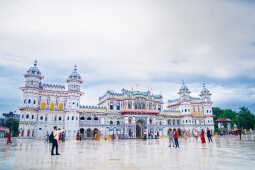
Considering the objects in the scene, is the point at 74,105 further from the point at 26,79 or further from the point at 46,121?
the point at 26,79

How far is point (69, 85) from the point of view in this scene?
4981 centimetres

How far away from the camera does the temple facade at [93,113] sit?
46.5m

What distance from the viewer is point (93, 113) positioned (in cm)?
5303

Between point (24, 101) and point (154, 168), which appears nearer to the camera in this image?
point (154, 168)

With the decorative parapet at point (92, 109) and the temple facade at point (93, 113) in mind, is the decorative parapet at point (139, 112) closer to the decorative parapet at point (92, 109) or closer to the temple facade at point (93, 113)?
the temple facade at point (93, 113)

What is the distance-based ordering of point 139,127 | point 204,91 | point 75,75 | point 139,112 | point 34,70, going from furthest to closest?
point 204,91
point 139,127
point 139,112
point 75,75
point 34,70

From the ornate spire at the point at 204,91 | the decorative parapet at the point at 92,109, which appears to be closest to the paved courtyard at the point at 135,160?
the decorative parapet at the point at 92,109

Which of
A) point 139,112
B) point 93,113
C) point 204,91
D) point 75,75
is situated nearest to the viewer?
point 75,75

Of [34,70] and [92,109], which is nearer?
[34,70]

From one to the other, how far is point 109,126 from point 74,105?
1144 centimetres

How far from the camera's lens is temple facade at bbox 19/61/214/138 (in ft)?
152

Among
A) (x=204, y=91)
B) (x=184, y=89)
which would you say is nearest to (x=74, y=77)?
(x=184, y=89)

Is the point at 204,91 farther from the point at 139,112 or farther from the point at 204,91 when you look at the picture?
the point at 139,112

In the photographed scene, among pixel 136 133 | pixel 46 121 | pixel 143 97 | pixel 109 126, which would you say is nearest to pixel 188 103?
pixel 143 97
